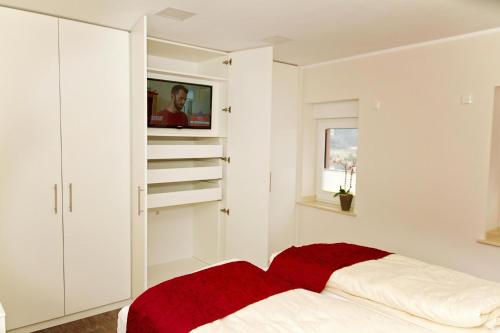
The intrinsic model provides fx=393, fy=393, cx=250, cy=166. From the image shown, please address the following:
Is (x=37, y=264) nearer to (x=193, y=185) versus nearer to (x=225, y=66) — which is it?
(x=193, y=185)

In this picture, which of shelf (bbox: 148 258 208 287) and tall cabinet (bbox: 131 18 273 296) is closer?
tall cabinet (bbox: 131 18 273 296)

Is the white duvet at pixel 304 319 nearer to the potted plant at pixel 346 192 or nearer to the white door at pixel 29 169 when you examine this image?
the white door at pixel 29 169

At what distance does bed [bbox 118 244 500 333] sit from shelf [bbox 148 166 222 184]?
151cm

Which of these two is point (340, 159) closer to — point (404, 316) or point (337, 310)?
point (404, 316)

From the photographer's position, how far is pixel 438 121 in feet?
10.6

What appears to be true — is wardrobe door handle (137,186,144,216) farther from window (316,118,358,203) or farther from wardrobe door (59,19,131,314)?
window (316,118,358,203)

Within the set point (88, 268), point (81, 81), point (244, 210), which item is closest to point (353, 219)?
point (244, 210)

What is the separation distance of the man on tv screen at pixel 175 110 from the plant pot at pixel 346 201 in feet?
5.70

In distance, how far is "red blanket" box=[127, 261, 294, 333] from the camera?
70.4 inches

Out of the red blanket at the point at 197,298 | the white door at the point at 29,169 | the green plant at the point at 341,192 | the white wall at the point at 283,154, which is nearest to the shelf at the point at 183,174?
the white wall at the point at 283,154

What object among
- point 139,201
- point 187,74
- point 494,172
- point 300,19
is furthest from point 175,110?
point 494,172

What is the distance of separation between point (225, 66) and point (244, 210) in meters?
1.39

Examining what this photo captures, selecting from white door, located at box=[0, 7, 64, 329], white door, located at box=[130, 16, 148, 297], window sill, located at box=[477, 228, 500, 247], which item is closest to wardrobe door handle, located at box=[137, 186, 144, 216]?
white door, located at box=[130, 16, 148, 297]

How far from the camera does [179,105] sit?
3576mm
